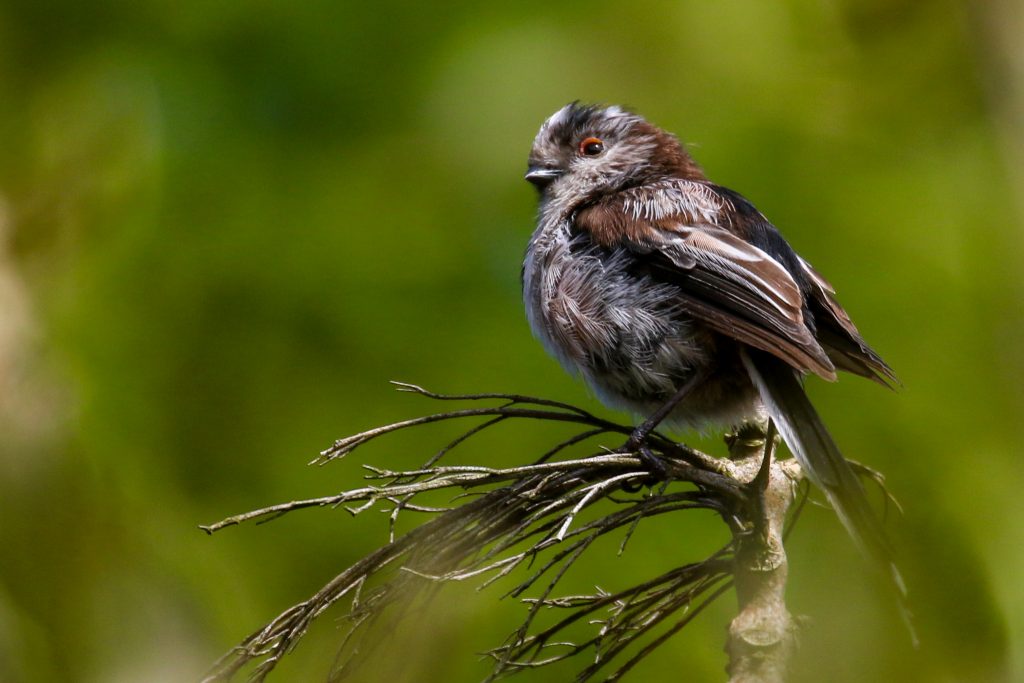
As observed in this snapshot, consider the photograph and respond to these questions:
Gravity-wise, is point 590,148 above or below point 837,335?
above

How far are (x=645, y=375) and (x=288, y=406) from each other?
Answer: 1309 millimetres

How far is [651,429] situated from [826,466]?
50 cm

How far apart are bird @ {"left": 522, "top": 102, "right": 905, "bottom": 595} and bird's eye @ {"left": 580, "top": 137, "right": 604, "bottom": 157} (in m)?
0.49

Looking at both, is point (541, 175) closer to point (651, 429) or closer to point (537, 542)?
point (651, 429)

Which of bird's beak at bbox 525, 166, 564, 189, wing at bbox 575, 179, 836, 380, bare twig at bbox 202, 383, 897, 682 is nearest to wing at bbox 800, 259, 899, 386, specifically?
wing at bbox 575, 179, 836, 380

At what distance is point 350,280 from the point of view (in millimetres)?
3787

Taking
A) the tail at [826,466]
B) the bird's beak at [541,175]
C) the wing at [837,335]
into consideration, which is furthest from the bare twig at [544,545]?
the bird's beak at [541,175]

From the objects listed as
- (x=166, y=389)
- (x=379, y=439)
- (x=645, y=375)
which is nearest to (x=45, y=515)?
(x=166, y=389)

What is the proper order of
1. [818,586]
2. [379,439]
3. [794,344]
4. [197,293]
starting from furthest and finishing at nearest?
1. [197,293]
2. [379,439]
3. [818,586]
4. [794,344]

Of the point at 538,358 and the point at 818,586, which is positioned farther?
the point at 538,358

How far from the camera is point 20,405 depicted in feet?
12.7

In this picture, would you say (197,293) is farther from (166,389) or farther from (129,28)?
(129,28)

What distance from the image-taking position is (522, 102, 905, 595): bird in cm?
290

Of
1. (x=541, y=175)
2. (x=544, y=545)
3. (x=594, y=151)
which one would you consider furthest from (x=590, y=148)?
(x=544, y=545)
